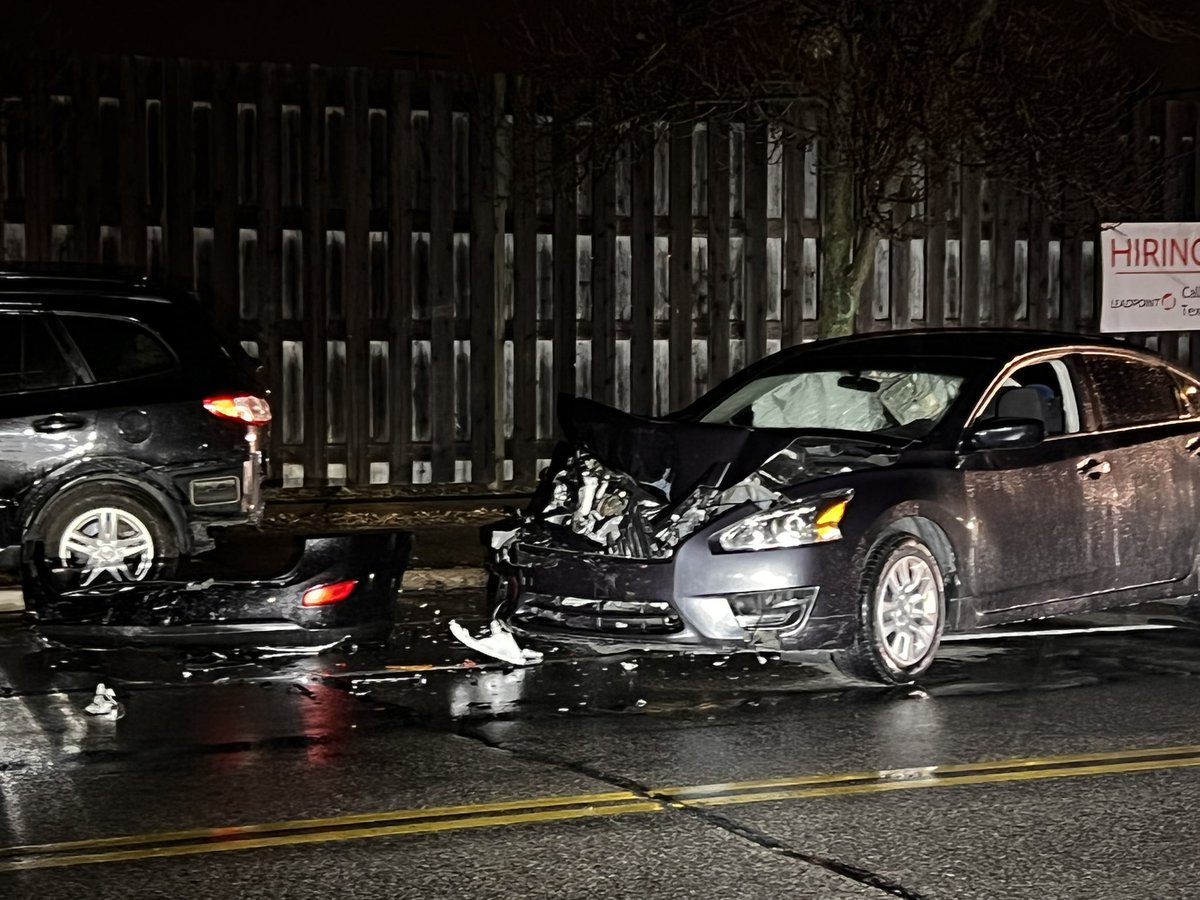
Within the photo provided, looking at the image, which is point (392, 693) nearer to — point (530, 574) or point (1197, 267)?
point (530, 574)

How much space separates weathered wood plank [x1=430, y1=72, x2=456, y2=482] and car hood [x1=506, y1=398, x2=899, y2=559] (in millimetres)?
6478

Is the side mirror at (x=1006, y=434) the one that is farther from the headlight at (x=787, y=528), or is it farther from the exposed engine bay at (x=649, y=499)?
the headlight at (x=787, y=528)

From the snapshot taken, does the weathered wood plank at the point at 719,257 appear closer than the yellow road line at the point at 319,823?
No

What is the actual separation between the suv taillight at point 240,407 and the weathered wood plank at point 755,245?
22.4 ft

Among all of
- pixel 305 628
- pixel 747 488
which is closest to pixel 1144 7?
pixel 747 488

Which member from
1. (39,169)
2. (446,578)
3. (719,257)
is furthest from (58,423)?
(719,257)

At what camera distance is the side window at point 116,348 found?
10.6 metres

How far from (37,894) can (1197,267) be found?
48.9 feet

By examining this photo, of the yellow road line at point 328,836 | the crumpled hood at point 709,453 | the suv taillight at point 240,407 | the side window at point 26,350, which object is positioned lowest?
the yellow road line at point 328,836

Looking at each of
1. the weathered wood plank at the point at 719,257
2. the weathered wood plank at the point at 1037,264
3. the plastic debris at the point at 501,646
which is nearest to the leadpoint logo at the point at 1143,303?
the weathered wood plank at the point at 1037,264

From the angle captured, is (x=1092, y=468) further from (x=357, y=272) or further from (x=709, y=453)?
(x=357, y=272)

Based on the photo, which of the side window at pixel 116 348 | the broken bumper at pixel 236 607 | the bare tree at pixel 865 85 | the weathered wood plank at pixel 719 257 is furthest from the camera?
the weathered wood plank at pixel 719 257

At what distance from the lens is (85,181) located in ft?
48.0

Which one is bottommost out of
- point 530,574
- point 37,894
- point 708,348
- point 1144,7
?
point 37,894
